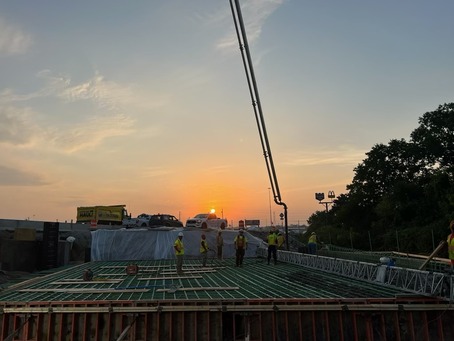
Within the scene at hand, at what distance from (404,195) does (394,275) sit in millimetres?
32276

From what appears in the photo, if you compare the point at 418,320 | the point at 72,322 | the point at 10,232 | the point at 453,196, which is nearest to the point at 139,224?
the point at 10,232

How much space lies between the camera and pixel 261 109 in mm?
20281

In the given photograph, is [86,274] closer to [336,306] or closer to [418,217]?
[336,306]

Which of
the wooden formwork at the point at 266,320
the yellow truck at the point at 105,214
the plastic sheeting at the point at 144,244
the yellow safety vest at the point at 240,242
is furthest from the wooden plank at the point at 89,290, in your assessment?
the yellow truck at the point at 105,214

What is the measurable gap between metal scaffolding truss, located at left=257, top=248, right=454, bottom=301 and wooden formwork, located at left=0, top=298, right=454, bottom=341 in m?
0.41

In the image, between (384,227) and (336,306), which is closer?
(336,306)

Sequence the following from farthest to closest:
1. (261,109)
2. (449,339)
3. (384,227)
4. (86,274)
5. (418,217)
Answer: (384,227) < (418,217) < (261,109) < (86,274) < (449,339)

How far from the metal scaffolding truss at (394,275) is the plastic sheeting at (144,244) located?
10.8 metres

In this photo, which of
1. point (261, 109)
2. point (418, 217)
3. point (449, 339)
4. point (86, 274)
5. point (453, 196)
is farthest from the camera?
point (418, 217)

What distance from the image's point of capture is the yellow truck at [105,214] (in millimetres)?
45906

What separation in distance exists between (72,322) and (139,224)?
34443 millimetres

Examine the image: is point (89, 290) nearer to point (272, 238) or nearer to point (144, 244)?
point (272, 238)

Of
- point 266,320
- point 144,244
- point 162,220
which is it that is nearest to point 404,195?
point 162,220

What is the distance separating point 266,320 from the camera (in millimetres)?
10094
